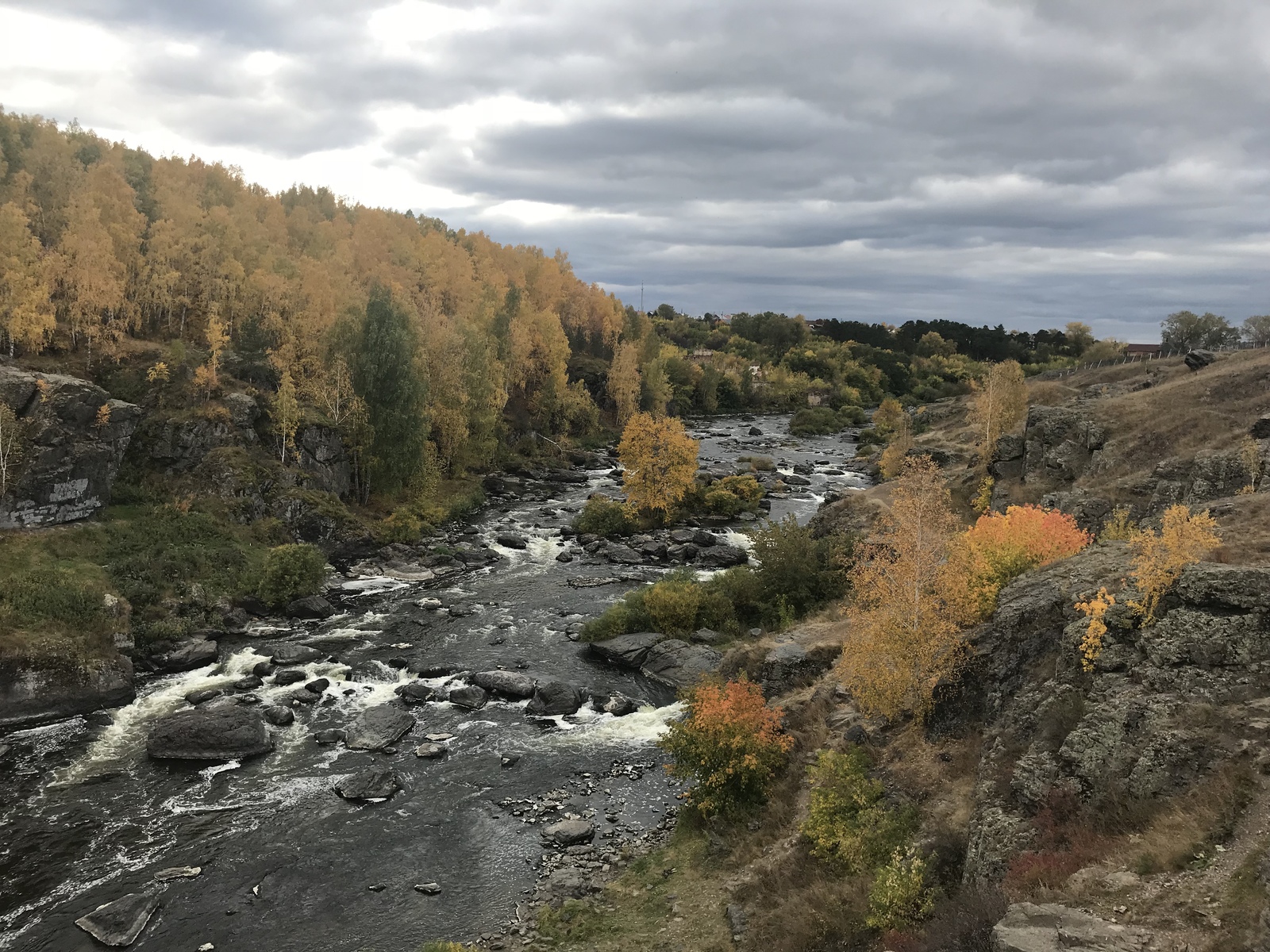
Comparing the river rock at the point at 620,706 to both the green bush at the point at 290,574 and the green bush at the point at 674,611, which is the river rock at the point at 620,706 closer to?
the green bush at the point at 674,611

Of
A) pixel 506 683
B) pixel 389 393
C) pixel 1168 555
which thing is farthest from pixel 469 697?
pixel 389 393

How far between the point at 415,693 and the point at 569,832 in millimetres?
13025

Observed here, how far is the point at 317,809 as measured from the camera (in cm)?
2761

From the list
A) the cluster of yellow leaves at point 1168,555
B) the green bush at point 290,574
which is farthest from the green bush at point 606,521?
the cluster of yellow leaves at point 1168,555

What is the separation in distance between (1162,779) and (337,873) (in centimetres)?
2299

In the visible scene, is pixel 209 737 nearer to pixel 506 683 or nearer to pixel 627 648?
pixel 506 683

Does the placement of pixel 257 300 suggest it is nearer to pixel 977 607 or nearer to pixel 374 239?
pixel 374 239

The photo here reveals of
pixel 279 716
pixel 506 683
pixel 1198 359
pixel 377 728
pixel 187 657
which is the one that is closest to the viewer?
pixel 377 728

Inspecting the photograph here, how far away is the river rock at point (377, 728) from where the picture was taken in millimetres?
31891

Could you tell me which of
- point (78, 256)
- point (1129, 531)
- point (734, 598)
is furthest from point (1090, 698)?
point (78, 256)

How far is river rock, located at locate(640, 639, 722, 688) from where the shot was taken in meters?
37.8

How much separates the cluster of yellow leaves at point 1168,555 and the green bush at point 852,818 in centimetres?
824

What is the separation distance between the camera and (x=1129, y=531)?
26.6 m

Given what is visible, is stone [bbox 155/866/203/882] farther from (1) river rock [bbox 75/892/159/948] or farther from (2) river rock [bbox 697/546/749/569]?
(2) river rock [bbox 697/546/749/569]
